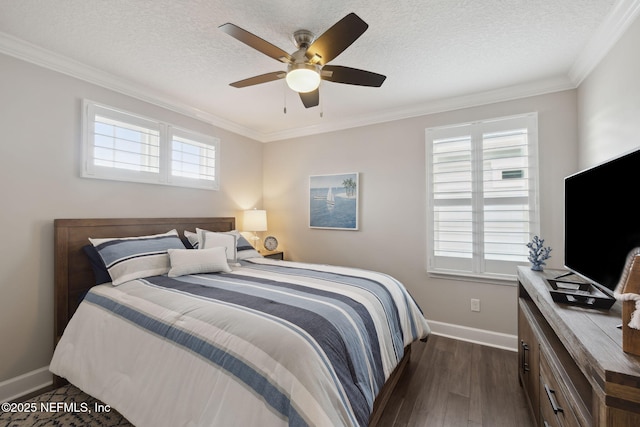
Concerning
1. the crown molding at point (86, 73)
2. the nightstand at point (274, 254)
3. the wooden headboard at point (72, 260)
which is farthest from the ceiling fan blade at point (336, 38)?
the nightstand at point (274, 254)

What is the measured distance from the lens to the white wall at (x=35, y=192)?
2.07 m

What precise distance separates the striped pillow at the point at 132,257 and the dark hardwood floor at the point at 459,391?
2107mm

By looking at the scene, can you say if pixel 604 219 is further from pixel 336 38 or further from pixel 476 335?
pixel 476 335

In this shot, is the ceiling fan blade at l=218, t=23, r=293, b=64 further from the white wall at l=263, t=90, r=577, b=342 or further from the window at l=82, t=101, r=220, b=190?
the white wall at l=263, t=90, r=577, b=342

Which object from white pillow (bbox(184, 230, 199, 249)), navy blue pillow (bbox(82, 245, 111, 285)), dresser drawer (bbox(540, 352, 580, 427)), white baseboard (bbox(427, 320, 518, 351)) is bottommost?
white baseboard (bbox(427, 320, 518, 351))

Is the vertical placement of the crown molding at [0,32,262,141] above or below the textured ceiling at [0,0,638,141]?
below

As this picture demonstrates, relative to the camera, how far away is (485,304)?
289cm

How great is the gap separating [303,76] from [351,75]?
1.25 feet

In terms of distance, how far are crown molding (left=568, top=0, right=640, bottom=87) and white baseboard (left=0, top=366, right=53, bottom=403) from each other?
4724mm

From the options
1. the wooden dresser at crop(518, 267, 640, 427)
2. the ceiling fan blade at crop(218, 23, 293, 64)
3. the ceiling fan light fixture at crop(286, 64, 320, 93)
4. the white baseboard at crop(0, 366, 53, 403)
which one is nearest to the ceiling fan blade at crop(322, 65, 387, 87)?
the ceiling fan light fixture at crop(286, 64, 320, 93)

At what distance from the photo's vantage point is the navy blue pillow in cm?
222

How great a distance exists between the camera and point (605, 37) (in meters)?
1.89

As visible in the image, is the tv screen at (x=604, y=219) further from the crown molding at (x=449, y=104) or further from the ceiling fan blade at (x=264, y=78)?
the ceiling fan blade at (x=264, y=78)

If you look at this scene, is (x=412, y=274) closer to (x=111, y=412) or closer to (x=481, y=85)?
(x=481, y=85)
